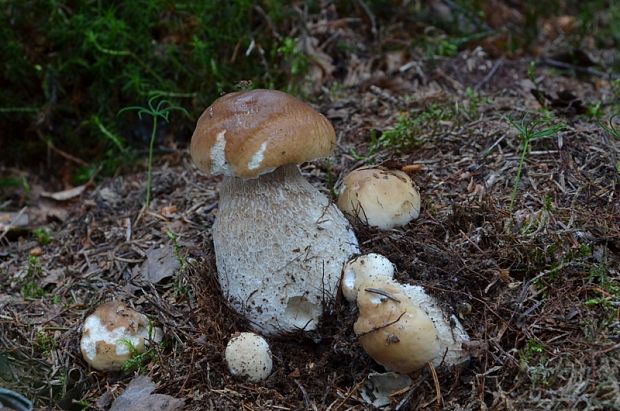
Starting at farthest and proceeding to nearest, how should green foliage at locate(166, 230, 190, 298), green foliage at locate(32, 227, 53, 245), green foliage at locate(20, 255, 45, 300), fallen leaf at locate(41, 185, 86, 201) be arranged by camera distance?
fallen leaf at locate(41, 185, 86, 201) → green foliage at locate(32, 227, 53, 245) → green foliage at locate(20, 255, 45, 300) → green foliage at locate(166, 230, 190, 298)

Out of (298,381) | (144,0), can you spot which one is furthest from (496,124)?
(144,0)

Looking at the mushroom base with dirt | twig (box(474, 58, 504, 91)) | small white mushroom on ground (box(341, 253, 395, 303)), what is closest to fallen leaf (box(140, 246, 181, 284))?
the mushroom base with dirt

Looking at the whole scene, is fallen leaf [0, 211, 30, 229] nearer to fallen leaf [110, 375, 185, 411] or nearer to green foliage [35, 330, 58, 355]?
green foliage [35, 330, 58, 355]

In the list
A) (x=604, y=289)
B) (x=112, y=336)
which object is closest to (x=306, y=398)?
(x=112, y=336)

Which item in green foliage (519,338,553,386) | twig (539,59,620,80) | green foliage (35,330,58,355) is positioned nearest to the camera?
green foliage (519,338,553,386)

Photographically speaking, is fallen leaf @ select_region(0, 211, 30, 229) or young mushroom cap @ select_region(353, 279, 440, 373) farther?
fallen leaf @ select_region(0, 211, 30, 229)

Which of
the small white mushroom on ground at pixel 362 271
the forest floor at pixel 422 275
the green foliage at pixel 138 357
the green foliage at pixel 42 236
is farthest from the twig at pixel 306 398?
the green foliage at pixel 42 236

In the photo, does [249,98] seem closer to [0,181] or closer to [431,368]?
[431,368]
